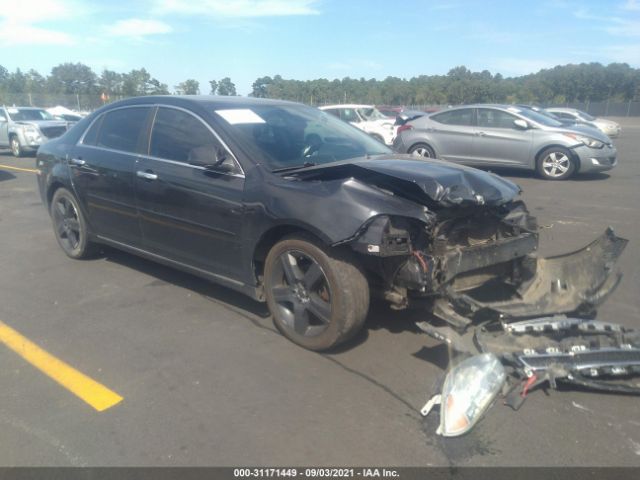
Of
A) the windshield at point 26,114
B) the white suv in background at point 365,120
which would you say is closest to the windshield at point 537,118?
the white suv in background at point 365,120

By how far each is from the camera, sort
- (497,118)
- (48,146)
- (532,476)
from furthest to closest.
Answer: (497,118) → (48,146) → (532,476)

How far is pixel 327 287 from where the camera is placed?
3361 millimetres

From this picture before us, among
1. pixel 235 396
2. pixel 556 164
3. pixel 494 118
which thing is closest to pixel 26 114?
pixel 494 118

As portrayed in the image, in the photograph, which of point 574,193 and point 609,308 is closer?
point 609,308

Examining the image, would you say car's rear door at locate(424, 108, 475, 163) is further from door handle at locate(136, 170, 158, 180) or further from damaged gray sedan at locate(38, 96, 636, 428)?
door handle at locate(136, 170, 158, 180)

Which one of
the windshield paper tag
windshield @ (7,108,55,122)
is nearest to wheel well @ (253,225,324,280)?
the windshield paper tag

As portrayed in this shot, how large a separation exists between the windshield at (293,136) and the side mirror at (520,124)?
287 inches

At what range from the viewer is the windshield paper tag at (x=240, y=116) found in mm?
4047

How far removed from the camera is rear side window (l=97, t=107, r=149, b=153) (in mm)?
4652

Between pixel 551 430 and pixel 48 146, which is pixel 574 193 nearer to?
pixel 551 430

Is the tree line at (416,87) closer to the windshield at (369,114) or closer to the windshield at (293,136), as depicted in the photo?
the windshield at (369,114)

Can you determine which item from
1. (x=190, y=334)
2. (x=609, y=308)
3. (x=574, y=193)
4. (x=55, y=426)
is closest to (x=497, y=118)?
(x=574, y=193)

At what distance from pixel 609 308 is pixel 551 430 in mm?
1887

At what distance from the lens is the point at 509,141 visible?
11086 millimetres
